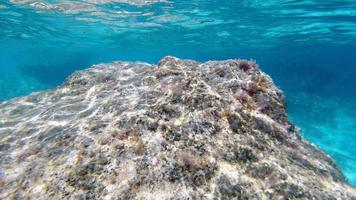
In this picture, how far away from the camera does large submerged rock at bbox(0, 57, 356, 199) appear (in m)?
2.78

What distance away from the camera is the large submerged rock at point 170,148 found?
9.11ft

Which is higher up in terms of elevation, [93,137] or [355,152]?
[93,137]

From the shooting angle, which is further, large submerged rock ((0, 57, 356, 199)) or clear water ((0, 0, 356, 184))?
clear water ((0, 0, 356, 184))

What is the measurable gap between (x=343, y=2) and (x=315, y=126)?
31.5 ft

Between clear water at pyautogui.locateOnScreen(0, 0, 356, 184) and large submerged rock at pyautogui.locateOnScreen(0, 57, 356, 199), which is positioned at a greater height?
large submerged rock at pyautogui.locateOnScreen(0, 57, 356, 199)

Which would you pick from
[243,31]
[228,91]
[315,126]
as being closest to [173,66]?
[228,91]

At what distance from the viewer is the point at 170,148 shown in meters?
3.09

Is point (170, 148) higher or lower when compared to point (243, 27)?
higher

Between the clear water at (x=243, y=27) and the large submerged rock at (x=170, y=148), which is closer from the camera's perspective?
the large submerged rock at (x=170, y=148)

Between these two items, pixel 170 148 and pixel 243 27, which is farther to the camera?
pixel 243 27

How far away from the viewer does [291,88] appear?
33.2m

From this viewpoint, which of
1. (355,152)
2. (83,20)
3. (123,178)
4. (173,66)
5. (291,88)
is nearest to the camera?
(123,178)

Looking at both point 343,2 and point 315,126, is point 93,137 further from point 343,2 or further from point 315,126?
point 315,126

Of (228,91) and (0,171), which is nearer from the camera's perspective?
(0,171)
